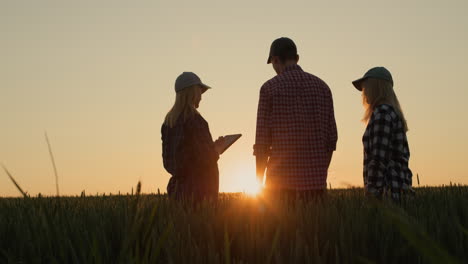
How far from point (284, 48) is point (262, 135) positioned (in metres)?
0.91

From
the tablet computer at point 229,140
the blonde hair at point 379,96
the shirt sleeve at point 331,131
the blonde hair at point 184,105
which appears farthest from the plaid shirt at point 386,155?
the blonde hair at point 184,105

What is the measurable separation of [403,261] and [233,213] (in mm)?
1150

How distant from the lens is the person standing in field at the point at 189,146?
5.54 m

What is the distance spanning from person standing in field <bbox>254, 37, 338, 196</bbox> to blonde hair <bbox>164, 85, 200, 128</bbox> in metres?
1.12

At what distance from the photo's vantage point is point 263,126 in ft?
15.3

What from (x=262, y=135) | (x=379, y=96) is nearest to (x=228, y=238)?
(x=262, y=135)

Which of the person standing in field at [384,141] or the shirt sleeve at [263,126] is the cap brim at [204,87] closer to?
the shirt sleeve at [263,126]

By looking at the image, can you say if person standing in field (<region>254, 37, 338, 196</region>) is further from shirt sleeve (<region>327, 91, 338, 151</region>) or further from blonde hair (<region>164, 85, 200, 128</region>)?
blonde hair (<region>164, 85, 200, 128</region>)

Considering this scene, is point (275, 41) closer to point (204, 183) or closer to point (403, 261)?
point (204, 183)

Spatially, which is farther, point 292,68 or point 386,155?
point 292,68

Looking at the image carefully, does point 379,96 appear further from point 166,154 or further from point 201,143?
point 166,154

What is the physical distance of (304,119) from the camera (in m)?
4.67

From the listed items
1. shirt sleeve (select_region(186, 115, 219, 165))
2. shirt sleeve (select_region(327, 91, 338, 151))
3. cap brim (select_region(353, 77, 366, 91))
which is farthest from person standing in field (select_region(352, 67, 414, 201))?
shirt sleeve (select_region(186, 115, 219, 165))

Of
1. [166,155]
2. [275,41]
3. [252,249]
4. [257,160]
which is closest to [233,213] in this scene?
[252,249]
